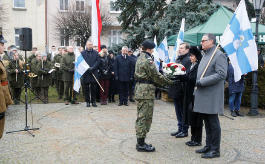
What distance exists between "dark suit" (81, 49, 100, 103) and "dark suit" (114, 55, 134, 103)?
916 millimetres

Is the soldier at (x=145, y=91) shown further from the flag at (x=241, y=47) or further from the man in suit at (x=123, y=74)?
the man in suit at (x=123, y=74)

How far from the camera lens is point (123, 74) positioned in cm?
1120

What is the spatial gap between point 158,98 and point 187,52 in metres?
6.46

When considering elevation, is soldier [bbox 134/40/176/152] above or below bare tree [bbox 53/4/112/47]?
below

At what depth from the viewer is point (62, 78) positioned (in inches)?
449

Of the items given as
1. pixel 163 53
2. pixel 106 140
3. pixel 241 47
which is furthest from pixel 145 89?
pixel 163 53

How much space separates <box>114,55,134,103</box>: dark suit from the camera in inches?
440

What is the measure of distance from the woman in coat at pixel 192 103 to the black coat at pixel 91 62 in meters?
5.03

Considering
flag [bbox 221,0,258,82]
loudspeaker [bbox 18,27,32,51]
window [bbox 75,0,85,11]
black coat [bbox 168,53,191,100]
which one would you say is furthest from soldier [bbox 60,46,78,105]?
window [bbox 75,0,85,11]

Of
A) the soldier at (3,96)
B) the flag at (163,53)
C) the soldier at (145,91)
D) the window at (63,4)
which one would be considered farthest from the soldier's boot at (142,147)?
the window at (63,4)

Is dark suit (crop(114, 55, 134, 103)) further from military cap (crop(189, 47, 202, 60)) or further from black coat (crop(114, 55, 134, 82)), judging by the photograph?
military cap (crop(189, 47, 202, 60))

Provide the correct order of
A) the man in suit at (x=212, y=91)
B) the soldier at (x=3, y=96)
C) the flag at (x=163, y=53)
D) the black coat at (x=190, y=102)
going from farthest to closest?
1. the flag at (x=163, y=53)
2. the black coat at (x=190, y=102)
3. the man in suit at (x=212, y=91)
4. the soldier at (x=3, y=96)

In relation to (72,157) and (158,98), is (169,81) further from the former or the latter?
(158,98)

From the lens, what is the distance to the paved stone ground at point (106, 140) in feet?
17.2
